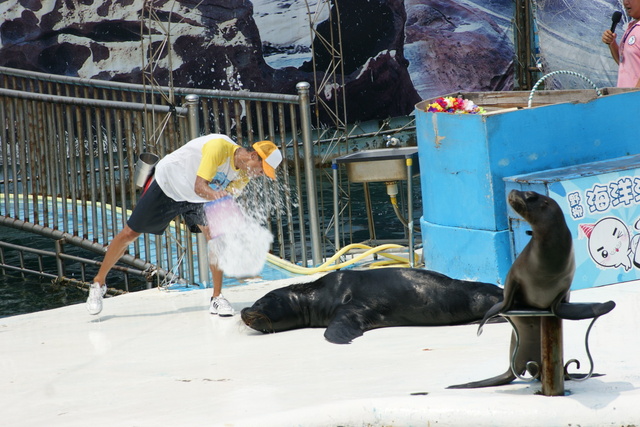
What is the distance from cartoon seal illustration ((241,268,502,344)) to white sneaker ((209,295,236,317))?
39cm

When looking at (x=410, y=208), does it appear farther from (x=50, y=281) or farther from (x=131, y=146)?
(x=50, y=281)

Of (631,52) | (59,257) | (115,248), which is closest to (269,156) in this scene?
(115,248)

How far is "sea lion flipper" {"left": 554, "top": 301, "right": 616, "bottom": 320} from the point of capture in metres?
3.33

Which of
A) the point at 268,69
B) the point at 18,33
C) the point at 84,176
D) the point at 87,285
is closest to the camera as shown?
the point at 84,176

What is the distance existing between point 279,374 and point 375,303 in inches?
49.8

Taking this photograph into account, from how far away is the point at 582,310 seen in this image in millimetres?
3348

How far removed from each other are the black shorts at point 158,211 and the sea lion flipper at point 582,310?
3.34 m

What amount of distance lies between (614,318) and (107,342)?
10.2ft

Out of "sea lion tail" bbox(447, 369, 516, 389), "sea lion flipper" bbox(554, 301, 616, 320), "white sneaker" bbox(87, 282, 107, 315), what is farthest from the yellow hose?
"sea lion flipper" bbox(554, 301, 616, 320)

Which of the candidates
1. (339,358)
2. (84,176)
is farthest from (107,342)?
(84,176)

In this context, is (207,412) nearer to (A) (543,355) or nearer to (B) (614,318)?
(A) (543,355)

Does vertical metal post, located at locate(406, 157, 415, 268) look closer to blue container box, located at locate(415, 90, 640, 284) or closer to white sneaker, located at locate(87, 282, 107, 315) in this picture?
blue container box, located at locate(415, 90, 640, 284)

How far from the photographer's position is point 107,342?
5.68 m

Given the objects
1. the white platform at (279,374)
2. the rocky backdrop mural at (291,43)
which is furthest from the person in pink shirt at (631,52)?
the rocky backdrop mural at (291,43)
